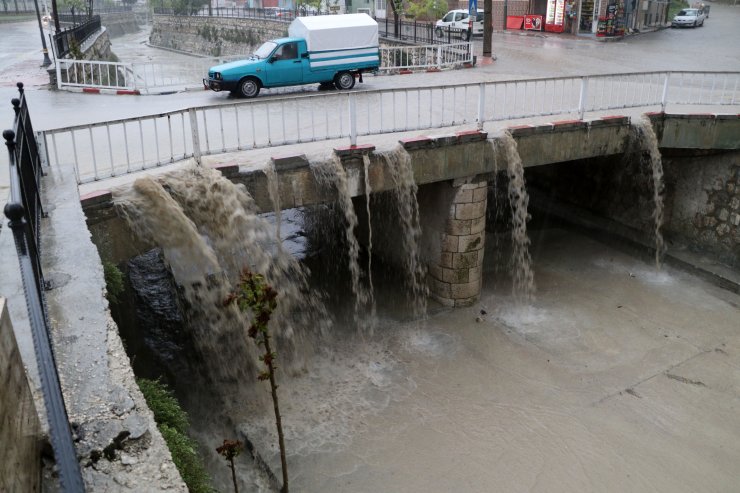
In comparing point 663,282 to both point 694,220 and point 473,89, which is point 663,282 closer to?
point 694,220

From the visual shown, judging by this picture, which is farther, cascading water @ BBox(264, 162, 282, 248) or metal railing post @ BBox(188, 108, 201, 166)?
cascading water @ BBox(264, 162, 282, 248)

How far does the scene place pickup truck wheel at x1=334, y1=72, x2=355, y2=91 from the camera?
18.9 metres

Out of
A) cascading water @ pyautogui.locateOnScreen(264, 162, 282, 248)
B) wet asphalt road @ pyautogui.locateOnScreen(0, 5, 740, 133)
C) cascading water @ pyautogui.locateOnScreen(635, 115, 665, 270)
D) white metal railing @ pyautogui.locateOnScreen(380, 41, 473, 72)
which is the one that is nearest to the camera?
cascading water @ pyautogui.locateOnScreen(264, 162, 282, 248)

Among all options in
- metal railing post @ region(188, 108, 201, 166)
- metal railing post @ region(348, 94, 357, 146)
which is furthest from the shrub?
metal railing post @ region(348, 94, 357, 146)

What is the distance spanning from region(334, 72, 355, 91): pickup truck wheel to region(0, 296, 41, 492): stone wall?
1641 centimetres

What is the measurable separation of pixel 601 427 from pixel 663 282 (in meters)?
5.72

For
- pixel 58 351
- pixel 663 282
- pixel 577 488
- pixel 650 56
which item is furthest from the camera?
pixel 650 56

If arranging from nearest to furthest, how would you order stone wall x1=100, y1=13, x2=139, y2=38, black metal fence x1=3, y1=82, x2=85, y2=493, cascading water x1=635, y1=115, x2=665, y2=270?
1. black metal fence x1=3, y1=82, x2=85, y2=493
2. cascading water x1=635, y1=115, x2=665, y2=270
3. stone wall x1=100, y1=13, x2=139, y2=38

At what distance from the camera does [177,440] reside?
5578 millimetres

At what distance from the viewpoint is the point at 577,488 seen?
757 centimetres

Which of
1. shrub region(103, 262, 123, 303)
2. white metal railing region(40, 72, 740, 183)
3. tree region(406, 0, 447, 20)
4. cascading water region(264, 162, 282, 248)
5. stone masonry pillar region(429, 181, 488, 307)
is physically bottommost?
stone masonry pillar region(429, 181, 488, 307)

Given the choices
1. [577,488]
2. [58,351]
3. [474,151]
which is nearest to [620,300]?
[474,151]

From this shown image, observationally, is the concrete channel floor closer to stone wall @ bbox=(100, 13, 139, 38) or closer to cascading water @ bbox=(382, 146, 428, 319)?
cascading water @ bbox=(382, 146, 428, 319)

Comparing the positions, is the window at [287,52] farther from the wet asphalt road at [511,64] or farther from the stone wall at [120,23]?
the stone wall at [120,23]
